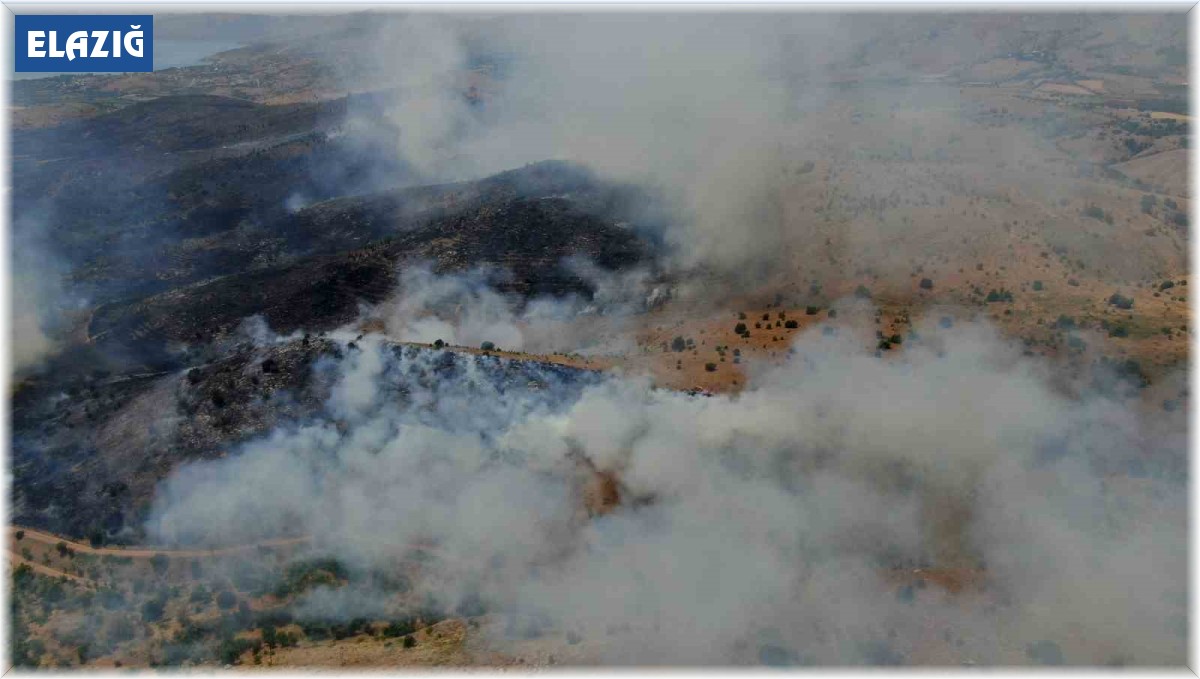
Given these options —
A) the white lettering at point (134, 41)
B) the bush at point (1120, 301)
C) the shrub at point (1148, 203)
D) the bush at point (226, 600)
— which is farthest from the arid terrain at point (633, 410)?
the white lettering at point (134, 41)

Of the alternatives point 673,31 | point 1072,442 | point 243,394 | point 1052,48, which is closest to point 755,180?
point 673,31

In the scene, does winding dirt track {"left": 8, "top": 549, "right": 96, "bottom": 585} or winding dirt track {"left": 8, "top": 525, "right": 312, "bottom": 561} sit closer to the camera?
winding dirt track {"left": 8, "top": 549, "right": 96, "bottom": 585}

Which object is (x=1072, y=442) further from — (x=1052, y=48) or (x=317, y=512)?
(x=1052, y=48)

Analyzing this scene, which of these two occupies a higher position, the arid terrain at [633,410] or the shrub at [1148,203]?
the shrub at [1148,203]

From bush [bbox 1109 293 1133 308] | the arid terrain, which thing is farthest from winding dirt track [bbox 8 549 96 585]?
bush [bbox 1109 293 1133 308]

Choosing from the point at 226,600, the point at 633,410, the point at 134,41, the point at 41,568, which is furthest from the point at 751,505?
the point at 134,41

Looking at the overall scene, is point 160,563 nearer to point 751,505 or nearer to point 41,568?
point 41,568

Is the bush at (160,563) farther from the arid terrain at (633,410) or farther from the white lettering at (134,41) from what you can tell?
the white lettering at (134,41)

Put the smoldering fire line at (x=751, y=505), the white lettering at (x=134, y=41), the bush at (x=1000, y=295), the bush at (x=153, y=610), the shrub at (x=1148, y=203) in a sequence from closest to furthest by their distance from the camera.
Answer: the smoldering fire line at (x=751, y=505) → the bush at (x=153, y=610) → the bush at (x=1000, y=295) → the white lettering at (x=134, y=41) → the shrub at (x=1148, y=203)

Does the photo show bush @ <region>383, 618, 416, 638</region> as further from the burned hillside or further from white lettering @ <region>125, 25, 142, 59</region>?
white lettering @ <region>125, 25, 142, 59</region>
